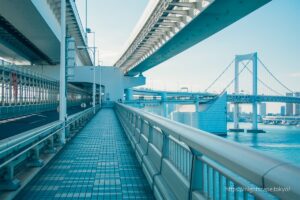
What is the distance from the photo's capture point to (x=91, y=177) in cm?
518

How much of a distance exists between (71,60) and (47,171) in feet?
17.7

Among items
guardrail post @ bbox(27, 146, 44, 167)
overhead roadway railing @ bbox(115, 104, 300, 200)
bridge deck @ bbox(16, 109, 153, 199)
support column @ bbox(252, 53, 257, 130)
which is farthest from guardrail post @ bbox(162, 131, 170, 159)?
support column @ bbox(252, 53, 257, 130)

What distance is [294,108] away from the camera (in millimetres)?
101938

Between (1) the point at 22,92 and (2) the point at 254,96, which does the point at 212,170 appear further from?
(2) the point at 254,96

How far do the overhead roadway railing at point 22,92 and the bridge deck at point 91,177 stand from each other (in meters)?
10.3

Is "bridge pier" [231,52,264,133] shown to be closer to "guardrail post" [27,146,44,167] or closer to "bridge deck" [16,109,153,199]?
"bridge deck" [16,109,153,199]

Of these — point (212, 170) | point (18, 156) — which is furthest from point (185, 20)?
point (212, 170)

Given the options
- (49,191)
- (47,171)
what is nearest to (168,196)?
(49,191)

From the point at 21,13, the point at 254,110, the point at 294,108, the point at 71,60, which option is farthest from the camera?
the point at 294,108

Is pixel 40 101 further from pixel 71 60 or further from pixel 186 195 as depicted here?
pixel 186 195

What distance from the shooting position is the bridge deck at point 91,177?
426 cm

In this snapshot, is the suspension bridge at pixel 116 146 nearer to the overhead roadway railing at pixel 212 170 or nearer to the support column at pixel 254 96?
the overhead roadway railing at pixel 212 170

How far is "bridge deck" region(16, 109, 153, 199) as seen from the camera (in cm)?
426

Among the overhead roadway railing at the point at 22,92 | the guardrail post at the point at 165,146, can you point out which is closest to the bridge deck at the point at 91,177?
the guardrail post at the point at 165,146
